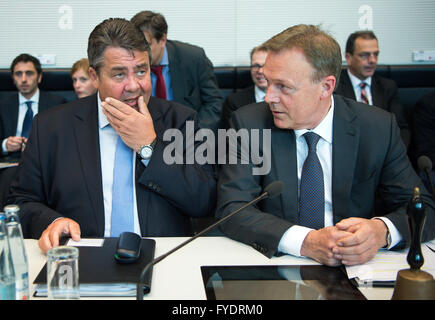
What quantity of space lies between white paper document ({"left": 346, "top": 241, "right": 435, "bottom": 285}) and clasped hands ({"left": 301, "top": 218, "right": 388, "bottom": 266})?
1.1 inches

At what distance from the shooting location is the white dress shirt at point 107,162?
1814mm

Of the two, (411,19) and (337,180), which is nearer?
(337,180)

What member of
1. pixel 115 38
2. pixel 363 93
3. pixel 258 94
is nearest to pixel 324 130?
pixel 115 38

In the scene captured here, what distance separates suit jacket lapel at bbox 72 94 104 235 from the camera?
5.90 ft

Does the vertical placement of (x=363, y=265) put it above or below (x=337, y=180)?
below

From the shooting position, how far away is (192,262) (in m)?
1.42

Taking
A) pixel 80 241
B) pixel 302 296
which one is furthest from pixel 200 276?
pixel 80 241

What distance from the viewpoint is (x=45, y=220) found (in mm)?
1673

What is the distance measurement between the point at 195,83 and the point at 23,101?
164cm

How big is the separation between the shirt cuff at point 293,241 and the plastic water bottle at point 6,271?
776mm

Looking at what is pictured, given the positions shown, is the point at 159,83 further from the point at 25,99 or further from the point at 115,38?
the point at 115,38

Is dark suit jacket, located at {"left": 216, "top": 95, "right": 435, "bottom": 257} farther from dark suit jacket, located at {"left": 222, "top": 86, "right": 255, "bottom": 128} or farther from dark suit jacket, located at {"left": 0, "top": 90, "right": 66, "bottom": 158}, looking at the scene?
dark suit jacket, located at {"left": 0, "top": 90, "right": 66, "bottom": 158}

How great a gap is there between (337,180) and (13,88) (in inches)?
148
